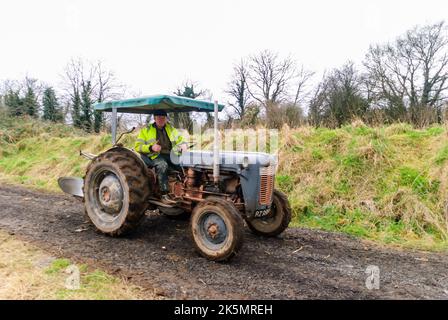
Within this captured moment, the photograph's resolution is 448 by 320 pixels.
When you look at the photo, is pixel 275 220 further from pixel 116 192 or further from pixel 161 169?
pixel 116 192

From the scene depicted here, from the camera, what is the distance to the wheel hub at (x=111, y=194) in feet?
15.8

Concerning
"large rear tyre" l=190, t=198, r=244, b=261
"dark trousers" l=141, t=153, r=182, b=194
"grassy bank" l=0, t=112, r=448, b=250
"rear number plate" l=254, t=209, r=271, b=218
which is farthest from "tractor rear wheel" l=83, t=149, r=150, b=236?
"grassy bank" l=0, t=112, r=448, b=250

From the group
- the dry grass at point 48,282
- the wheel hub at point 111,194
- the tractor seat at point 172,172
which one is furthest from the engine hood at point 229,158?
the dry grass at point 48,282

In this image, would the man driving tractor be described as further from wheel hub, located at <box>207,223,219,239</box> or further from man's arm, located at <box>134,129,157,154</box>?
wheel hub, located at <box>207,223,219,239</box>

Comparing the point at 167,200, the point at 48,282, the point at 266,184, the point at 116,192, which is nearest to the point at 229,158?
the point at 266,184

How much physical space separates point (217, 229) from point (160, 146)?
166 centimetres

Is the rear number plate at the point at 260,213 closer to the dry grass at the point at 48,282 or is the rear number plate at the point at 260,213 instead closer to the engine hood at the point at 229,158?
the engine hood at the point at 229,158

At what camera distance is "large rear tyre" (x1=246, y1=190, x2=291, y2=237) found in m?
4.86

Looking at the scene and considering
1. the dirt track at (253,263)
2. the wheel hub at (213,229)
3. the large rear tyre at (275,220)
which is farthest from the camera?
the large rear tyre at (275,220)

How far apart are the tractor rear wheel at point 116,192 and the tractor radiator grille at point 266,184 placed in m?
1.58

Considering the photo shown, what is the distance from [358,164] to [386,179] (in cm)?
66

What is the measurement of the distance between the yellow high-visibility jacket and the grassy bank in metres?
2.56

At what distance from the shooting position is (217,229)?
3.97 meters
